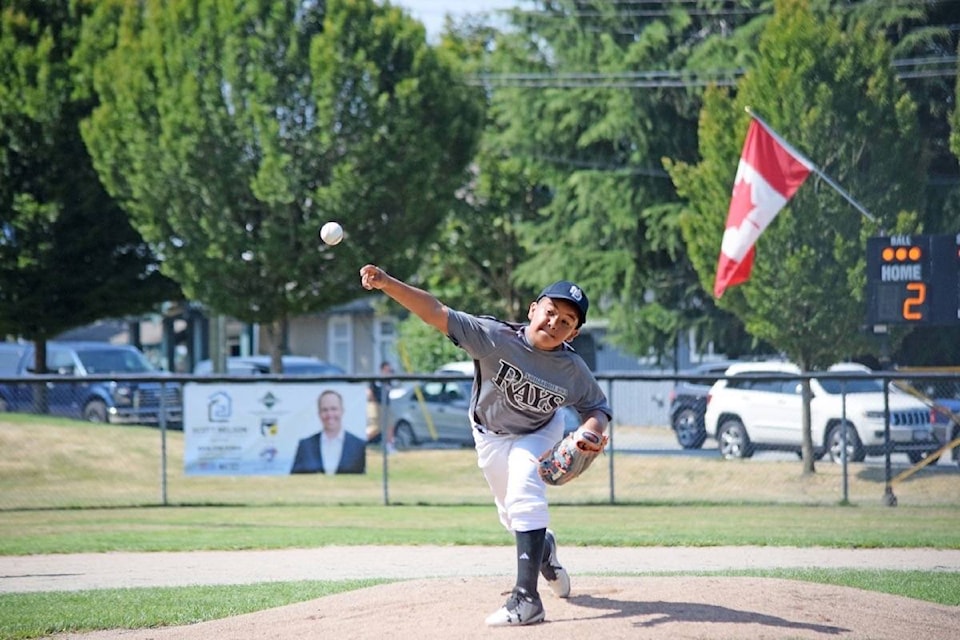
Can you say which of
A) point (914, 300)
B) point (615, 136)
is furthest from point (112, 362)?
point (914, 300)

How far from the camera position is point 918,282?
49.8 feet

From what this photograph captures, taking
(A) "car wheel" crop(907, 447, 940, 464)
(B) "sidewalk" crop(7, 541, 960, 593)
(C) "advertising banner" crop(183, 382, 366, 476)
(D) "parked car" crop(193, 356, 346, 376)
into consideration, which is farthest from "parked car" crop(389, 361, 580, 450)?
(D) "parked car" crop(193, 356, 346, 376)

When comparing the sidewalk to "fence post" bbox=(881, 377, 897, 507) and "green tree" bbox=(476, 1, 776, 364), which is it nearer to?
"fence post" bbox=(881, 377, 897, 507)

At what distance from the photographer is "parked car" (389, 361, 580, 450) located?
18984 mm

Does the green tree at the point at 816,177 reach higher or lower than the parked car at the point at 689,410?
higher

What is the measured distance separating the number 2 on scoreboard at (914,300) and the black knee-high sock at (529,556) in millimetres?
9509

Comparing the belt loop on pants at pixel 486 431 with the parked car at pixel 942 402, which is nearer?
the belt loop on pants at pixel 486 431

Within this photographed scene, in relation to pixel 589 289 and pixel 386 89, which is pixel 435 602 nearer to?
pixel 386 89

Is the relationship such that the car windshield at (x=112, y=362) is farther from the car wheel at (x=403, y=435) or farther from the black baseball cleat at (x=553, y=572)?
the black baseball cleat at (x=553, y=572)

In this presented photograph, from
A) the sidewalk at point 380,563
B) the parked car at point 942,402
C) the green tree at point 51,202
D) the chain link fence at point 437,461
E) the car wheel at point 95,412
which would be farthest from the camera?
the green tree at point 51,202

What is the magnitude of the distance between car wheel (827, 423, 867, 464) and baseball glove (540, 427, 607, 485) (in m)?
10.2

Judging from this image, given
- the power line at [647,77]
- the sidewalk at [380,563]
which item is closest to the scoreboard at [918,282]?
the sidewalk at [380,563]

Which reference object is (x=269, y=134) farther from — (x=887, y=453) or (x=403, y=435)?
(x=887, y=453)

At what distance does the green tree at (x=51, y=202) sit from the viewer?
26422 millimetres
